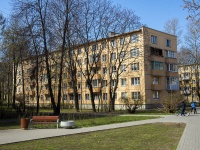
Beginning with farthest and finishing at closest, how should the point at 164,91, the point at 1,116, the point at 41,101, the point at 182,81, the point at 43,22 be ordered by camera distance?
the point at 182,81, the point at 41,101, the point at 164,91, the point at 43,22, the point at 1,116

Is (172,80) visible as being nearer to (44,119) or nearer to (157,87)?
(157,87)

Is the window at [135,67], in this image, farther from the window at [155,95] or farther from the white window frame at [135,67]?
the window at [155,95]

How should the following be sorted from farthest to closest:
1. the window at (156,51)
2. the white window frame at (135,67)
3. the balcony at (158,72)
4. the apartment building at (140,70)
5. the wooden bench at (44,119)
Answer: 1. the window at (156,51)
2. the balcony at (158,72)
3. the white window frame at (135,67)
4. the apartment building at (140,70)
5. the wooden bench at (44,119)

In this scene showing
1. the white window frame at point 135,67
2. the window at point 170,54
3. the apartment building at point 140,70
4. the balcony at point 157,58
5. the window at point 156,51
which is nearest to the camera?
the apartment building at point 140,70

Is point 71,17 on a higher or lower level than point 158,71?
higher

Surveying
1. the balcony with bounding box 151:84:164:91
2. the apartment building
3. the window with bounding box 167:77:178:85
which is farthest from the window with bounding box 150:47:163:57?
the balcony with bounding box 151:84:164:91

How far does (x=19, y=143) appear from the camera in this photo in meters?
11.1

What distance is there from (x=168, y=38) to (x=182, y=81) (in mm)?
47132

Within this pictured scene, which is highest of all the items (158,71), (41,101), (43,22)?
(43,22)

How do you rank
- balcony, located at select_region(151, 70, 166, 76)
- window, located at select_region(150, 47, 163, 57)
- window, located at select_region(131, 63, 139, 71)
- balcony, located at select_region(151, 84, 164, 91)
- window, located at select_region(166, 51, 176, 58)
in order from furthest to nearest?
1. window, located at select_region(166, 51, 176, 58)
2. window, located at select_region(150, 47, 163, 57)
3. balcony, located at select_region(151, 70, 166, 76)
4. balcony, located at select_region(151, 84, 164, 91)
5. window, located at select_region(131, 63, 139, 71)

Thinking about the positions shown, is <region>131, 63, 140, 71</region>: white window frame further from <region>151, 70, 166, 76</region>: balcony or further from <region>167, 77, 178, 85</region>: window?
<region>167, 77, 178, 85</region>: window

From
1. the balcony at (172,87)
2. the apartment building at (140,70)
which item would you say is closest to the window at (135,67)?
the apartment building at (140,70)

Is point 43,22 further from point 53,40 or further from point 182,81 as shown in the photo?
point 182,81

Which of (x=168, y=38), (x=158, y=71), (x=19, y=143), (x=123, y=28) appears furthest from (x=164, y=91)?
(x=19, y=143)
